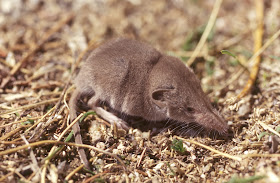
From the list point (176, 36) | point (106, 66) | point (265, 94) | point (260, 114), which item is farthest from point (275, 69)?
point (106, 66)

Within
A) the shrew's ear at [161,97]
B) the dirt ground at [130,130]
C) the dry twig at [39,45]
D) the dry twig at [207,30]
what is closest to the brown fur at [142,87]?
the shrew's ear at [161,97]

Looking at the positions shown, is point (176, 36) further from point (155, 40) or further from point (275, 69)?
point (275, 69)

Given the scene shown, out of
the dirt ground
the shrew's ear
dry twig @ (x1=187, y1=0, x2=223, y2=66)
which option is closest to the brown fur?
the shrew's ear

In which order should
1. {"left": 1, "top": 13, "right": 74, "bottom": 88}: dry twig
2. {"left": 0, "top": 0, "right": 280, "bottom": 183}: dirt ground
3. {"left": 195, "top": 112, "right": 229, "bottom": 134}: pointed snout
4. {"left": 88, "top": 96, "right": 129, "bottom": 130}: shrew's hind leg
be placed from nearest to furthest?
{"left": 0, "top": 0, "right": 280, "bottom": 183}: dirt ground < {"left": 195, "top": 112, "right": 229, "bottom": 134}: pointed snout < {"left": 88, "top": 96, "right": 129, "bottom": 130}: shrew's hind leg < {"left": 1, "top": 13, "right": 74, "bottom": 88}: dry twig

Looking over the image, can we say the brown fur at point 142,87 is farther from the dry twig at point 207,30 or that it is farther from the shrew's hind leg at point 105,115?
the dry twig at point 207,30

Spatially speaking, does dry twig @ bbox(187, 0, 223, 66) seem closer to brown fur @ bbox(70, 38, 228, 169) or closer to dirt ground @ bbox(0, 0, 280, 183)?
dirt ground @ bbox(0, 0, 280, 183)

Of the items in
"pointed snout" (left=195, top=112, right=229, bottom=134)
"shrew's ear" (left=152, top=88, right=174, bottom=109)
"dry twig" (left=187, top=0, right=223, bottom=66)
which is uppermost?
"dry twig" (left=187, top=0, right=223, bottom=66)
